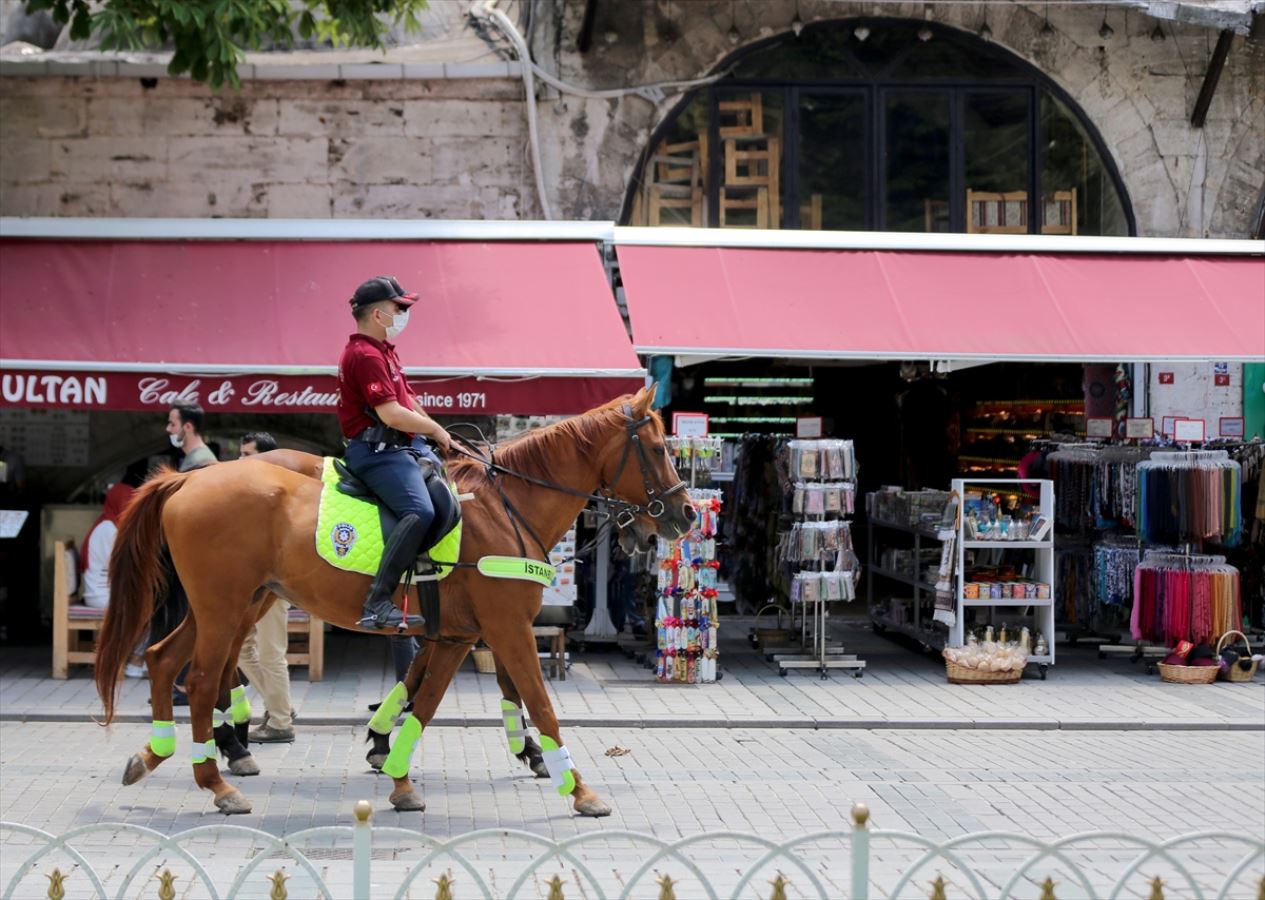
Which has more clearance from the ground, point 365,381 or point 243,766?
point 365,381

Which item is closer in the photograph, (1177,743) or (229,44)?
(1177,743)

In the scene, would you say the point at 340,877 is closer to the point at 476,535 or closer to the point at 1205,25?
the point at 476,535

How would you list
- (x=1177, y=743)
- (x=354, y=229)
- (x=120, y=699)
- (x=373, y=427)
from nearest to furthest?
(x=373, y=427) → (x=1177, y=743) → (x=120, y=699) → (x=354, y=229)

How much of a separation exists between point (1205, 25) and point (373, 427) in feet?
32.2

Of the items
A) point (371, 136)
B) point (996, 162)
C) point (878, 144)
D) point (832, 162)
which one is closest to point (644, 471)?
point (371, 136)

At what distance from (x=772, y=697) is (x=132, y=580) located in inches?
210

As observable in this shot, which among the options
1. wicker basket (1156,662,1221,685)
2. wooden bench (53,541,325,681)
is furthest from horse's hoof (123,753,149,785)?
wicker basket (1156,662,1221,685)

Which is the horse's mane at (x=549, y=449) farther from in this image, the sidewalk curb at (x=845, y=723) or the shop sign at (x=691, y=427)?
the shop sign at (x=691, y=427)

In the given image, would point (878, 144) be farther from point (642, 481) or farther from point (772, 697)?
point (642, 481)

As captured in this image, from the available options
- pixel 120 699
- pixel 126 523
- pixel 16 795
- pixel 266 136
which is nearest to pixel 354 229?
pixel 266 136

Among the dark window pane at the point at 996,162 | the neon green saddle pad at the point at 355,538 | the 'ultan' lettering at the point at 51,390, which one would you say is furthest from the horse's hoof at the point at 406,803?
the dark window pane at the point at 996,162

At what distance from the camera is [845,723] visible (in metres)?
11.0

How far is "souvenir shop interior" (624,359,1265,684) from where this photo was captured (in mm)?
12641

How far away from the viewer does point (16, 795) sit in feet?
27.1
